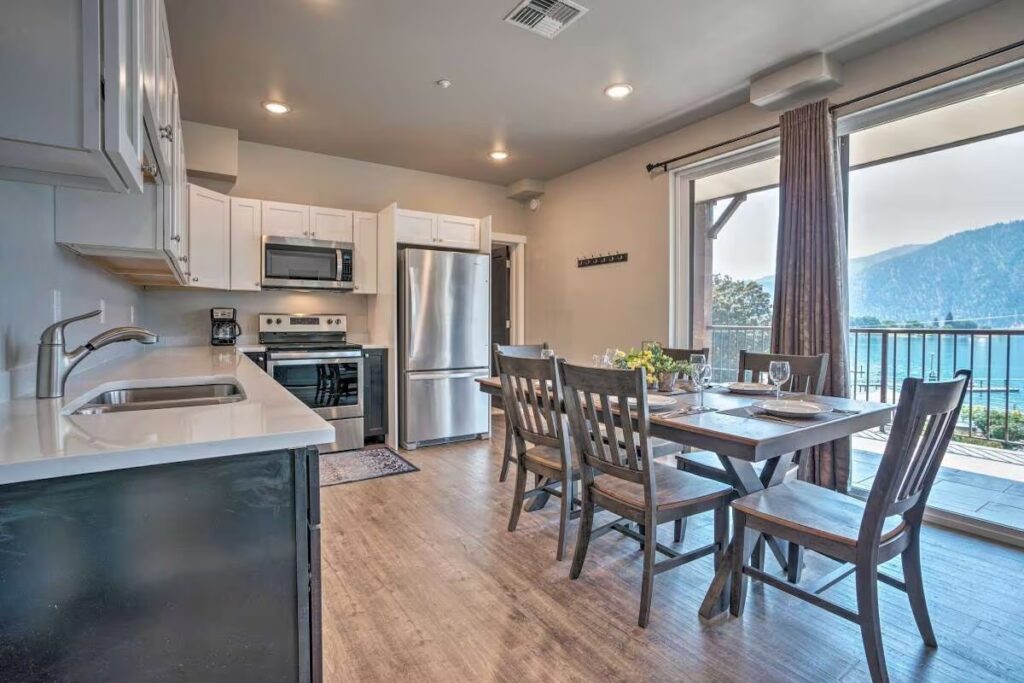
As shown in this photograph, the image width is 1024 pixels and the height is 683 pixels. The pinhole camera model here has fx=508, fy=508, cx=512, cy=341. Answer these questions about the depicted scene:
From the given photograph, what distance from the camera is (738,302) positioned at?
13.0 feet

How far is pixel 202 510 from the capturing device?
1011mm

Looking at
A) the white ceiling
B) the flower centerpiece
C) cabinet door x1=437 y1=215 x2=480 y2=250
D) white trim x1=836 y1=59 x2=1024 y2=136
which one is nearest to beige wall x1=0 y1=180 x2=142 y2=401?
the white ceiling

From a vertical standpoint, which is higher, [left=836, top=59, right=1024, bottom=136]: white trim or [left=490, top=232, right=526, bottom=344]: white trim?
[left=836, top=59, right=1024, bottom=136]: white trim

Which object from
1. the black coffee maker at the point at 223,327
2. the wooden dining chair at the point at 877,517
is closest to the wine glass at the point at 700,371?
the wooden dining chair at the point at 877,517

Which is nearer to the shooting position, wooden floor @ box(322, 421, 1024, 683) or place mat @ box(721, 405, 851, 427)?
wooden floor @ box(322, 421, 1024, 683)

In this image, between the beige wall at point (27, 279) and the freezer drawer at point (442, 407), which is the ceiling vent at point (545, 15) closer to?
the beige wall at point (27, 279)

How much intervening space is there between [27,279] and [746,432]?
2296 millimetres

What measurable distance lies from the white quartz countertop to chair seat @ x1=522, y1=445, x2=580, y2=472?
51.1 inches

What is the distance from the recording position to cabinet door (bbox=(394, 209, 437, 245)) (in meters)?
4.37

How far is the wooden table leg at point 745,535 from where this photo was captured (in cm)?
187

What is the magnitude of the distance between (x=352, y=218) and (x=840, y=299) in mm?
3725

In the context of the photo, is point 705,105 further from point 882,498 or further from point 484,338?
point 882,498

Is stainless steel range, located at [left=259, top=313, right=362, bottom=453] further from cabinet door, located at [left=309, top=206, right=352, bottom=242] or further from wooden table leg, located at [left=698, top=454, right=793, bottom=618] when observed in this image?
wooden table leg, located at [left=698, top=454, right=793, bottom=618]

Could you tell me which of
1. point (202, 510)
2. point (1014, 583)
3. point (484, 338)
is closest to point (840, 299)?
point (1014, 583)
